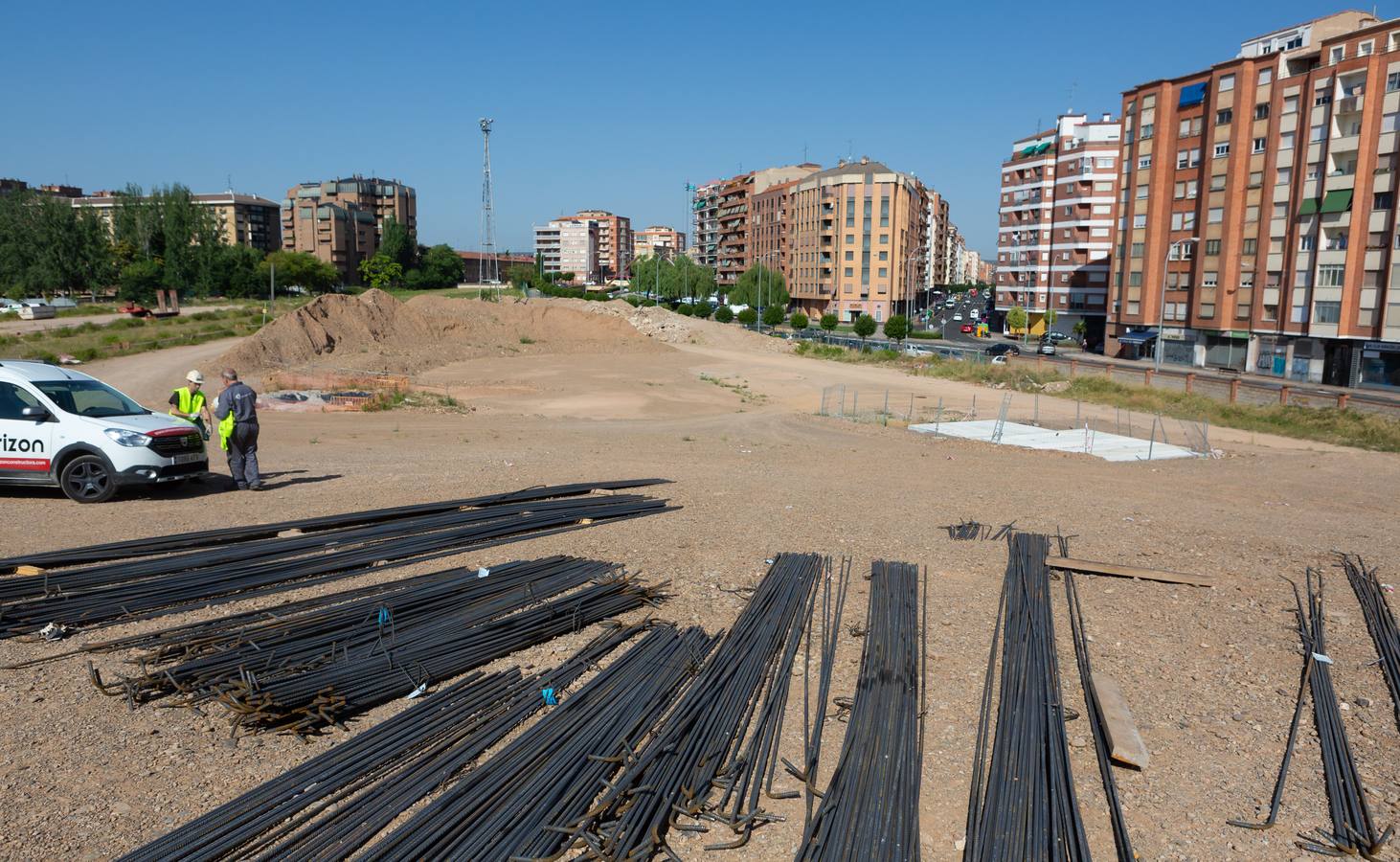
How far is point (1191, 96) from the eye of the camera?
6028 cm

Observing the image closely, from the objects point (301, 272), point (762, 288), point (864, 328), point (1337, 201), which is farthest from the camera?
point (762, 288)

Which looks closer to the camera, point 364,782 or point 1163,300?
point 364,782

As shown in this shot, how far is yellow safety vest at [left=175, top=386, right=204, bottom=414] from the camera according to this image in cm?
1232

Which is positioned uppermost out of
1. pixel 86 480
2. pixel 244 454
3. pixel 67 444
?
pixel 67 444

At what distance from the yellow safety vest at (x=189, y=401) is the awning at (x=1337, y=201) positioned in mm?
55275

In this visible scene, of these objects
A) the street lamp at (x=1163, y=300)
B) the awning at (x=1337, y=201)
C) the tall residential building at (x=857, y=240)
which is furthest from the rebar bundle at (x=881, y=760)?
the tall residential building at (x=857, y=240)

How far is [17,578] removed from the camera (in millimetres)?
8211

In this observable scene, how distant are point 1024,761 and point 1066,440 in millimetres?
18765

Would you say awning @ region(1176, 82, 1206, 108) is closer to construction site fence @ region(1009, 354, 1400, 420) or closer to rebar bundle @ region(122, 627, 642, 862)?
construction site fence @ region(1009, 354, 1400, 420)

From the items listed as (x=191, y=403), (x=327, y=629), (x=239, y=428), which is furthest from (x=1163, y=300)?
(x=327, y=629)

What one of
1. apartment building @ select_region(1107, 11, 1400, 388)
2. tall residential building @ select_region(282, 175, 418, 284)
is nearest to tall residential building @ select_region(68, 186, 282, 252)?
tall residential building @ select_region(282, 175, 418, 284)

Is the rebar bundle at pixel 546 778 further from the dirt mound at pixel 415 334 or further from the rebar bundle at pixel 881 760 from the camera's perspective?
the dirt mound at pixel 415 334

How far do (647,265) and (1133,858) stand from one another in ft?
392

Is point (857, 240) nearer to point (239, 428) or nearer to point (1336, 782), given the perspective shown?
point (239, 428)
